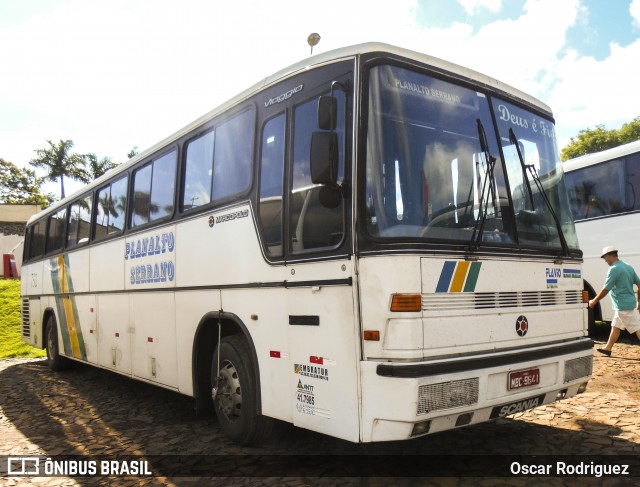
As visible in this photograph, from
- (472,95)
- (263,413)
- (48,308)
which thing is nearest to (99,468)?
(263,413)

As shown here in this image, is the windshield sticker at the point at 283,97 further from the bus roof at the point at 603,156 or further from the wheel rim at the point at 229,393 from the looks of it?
the bus roof at the point at 603,156

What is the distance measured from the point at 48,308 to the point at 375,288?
1044cm

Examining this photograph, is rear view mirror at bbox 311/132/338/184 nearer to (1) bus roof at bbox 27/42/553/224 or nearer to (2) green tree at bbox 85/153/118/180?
(1) bus roof at bbox 27/42/553/224

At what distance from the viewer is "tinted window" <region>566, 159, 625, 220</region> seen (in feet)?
35.7

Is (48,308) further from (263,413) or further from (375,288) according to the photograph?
(375,288)

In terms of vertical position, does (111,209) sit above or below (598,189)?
below

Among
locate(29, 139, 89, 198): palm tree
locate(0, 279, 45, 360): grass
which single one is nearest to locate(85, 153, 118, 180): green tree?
locate(29, 139, 89, 198): palm tree

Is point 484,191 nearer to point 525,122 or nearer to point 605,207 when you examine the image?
point 525,122

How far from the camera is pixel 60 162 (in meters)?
57.1

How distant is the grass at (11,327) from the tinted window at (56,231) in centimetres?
467

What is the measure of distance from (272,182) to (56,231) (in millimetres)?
8832

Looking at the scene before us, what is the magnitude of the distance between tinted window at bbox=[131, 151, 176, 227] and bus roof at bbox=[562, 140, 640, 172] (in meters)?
7.51

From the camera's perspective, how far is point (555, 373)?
4.74m

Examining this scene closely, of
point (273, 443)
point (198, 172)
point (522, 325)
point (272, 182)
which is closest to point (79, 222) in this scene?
point (198, 172)
